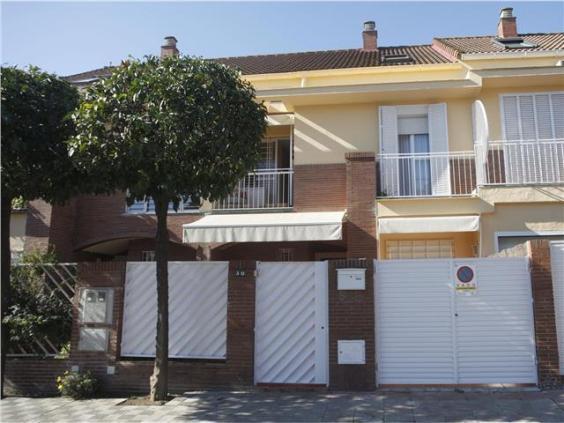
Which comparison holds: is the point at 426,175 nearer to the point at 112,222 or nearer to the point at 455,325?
the point at 455,325

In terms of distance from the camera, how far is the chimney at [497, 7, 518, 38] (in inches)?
827

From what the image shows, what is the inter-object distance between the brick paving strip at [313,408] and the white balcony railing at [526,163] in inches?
263

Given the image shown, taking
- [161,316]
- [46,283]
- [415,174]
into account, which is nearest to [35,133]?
[46,283]

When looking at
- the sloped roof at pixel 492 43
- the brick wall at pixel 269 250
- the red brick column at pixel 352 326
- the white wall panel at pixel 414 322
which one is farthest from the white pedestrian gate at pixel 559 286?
the sloped roof at pixel 492 43

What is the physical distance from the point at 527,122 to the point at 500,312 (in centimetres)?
792

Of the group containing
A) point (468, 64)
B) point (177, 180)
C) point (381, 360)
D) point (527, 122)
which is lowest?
point (381, 360)

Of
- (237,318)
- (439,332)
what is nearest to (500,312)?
(439,332)

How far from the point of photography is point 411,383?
33.7ft

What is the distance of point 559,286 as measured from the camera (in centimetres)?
1015

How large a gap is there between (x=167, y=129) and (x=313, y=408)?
221 inches

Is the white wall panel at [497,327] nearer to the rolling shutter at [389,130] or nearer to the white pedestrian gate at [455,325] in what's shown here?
the white pedestrian gate at [455,325]

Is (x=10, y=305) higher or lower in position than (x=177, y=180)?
lower

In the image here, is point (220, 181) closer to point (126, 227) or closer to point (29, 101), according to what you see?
point (29, 101)

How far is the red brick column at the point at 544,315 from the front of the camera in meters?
9.86
